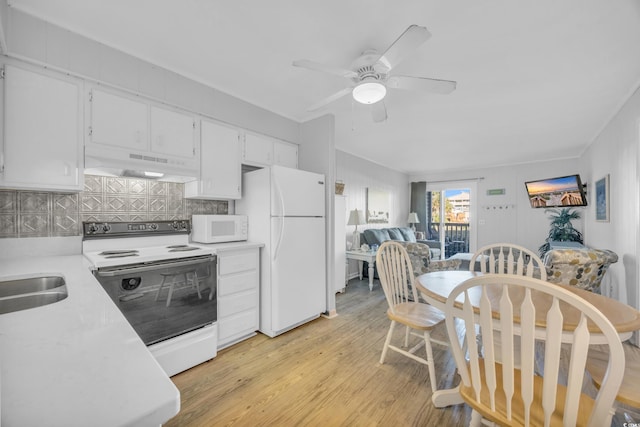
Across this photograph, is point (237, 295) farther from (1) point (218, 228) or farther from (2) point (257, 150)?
(2) point (257, 150)

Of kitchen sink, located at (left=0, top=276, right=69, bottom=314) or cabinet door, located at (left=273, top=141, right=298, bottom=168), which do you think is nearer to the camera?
kitchen sink, located at (left=0, top=276, right=69, bottom=314)

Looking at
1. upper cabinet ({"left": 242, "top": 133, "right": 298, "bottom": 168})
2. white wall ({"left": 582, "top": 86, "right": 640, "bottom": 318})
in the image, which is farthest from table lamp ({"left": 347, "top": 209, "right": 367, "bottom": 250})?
white wall ({"left": 582, "top": 86, "right": 640, "bottom": 318})

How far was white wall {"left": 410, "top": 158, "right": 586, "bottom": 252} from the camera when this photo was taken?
18.1 ft

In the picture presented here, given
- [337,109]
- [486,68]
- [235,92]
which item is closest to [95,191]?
[235,92]

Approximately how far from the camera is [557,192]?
499 centimetres

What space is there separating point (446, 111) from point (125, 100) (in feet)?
10.6

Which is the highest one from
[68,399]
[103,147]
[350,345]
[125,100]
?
[125,100]

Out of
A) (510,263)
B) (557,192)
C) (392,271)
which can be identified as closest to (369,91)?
(392,271)

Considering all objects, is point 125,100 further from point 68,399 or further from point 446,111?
point 446,111

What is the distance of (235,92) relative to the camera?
280 cm

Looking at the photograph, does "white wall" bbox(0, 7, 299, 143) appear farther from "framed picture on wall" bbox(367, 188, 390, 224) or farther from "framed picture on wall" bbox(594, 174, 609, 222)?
"framed picture on wall" bbox(594, 174, 609, 222)

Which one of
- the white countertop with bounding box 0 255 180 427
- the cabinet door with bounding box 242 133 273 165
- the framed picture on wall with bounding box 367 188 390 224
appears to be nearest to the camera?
the white countertop with bounding box 0 255 180 427

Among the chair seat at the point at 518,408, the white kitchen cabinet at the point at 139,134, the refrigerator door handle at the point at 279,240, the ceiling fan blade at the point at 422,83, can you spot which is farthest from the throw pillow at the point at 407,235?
the chair seat at the point at 518,408

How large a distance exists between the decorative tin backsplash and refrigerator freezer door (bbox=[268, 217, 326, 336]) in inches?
38.0
